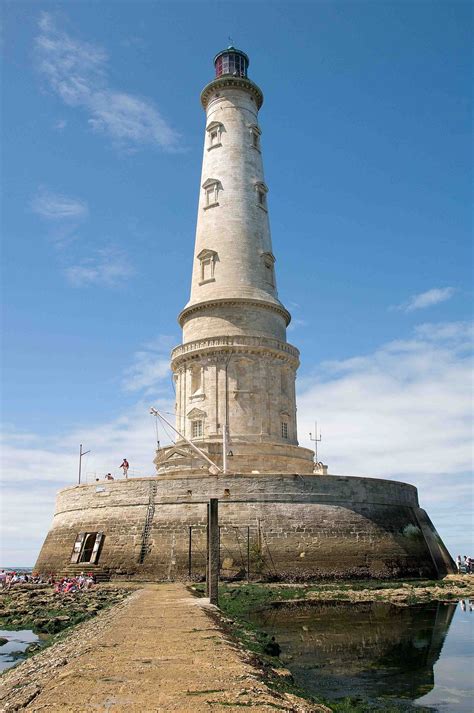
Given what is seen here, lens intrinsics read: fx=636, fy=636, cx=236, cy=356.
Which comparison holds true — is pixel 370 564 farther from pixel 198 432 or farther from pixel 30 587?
pixel 30 587

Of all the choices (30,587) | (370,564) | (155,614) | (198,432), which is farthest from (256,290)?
(155,614)

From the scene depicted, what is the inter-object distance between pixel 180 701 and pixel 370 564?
58.7 ft

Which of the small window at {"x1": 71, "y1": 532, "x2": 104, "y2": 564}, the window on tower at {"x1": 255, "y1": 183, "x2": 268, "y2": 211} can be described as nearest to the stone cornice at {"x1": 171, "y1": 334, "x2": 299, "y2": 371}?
the window on tower at {"x1": 255, "y1": 183, "x2": 268, "y2": 211}

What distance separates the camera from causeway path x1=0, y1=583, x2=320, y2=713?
620cm

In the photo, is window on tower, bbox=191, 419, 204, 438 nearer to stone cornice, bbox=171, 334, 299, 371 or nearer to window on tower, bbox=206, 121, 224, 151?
stone cornice, bbox=171, 334, 299, 371

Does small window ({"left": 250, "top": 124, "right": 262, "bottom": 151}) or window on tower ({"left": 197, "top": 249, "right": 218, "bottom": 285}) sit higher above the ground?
small window ({"left": 250, "top": 124, "right": 262, "bottom": 151})

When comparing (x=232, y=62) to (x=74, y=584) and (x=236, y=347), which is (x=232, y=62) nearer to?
(x=236, y=347)

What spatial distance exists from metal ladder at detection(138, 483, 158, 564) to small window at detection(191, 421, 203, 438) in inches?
243

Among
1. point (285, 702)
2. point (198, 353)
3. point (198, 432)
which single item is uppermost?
point (198, 353)

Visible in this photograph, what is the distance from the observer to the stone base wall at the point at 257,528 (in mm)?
22156

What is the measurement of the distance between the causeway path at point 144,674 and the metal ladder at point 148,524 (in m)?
10.9

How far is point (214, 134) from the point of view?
3438 cm

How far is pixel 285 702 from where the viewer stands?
21.5 feet

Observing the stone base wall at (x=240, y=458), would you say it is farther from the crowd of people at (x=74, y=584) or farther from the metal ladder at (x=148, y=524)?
the crowd of people at (x=74, y=584)
